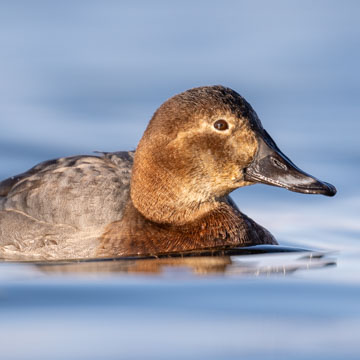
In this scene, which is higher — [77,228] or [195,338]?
[77,228]

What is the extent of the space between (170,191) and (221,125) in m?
0.67

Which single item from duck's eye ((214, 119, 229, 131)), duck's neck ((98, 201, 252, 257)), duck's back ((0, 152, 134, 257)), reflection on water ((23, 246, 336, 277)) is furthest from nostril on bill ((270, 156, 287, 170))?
duck's back ((0, 152, 134, 257))

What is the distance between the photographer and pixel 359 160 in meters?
11.2

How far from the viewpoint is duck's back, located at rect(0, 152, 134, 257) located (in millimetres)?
8320

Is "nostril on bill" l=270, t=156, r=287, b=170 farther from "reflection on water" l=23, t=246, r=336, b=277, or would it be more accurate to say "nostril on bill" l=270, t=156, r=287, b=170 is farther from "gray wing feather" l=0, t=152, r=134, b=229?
"gray wing feather" l=0, t=152, r=134, b=229

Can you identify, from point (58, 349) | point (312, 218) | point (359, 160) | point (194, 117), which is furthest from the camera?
point (359, 160)

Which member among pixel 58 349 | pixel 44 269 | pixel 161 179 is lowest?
pixel 58 349

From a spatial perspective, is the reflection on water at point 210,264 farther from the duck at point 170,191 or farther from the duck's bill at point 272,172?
the duck's bill at point 272,172

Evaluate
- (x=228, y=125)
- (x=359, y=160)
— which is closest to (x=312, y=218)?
(x=359, y=160)

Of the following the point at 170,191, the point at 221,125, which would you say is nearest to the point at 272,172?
the point at 221,125

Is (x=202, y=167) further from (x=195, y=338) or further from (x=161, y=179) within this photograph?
(x=195, y=338)

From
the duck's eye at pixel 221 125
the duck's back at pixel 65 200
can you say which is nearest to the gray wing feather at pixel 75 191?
the duck's back at pixel 65 200

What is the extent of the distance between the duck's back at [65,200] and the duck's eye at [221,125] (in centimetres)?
94

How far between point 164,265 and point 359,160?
4.08m
